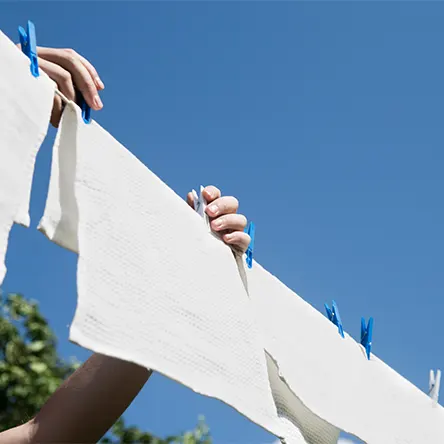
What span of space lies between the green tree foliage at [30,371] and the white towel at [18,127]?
14.1 feet

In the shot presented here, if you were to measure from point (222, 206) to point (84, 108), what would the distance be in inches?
12.4

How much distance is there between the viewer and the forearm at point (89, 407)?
4.00ft

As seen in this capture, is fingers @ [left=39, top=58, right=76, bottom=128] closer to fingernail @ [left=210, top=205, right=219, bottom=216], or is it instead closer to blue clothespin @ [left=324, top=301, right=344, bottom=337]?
fingernail @ [left=210, top=205, right=219, bottom=216]

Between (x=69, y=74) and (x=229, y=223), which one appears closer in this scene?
(x=69, y=74)

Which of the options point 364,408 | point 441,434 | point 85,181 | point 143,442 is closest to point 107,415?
point 364,408

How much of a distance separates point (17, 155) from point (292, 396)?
1.95ft

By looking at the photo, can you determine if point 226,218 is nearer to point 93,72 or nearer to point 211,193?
point 211,193

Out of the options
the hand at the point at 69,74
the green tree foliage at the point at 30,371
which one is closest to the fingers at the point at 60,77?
the hand at the point at 69,74

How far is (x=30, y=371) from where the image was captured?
5.08 metres

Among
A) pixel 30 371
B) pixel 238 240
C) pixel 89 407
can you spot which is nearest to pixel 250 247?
pixel 238 240

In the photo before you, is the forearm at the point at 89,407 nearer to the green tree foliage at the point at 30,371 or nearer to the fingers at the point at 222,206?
the fingers at the point at 222,206

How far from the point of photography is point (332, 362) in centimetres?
126

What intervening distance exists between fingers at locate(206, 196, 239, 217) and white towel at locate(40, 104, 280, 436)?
3.2 inches

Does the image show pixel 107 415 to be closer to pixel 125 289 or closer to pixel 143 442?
pixel 125 289
